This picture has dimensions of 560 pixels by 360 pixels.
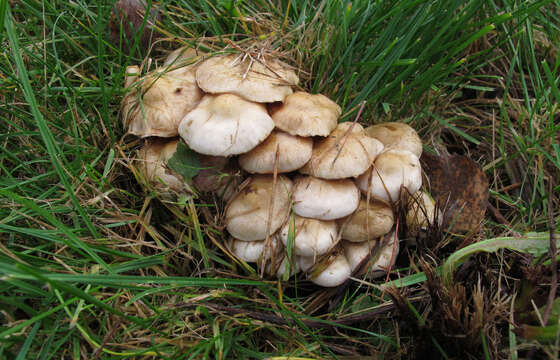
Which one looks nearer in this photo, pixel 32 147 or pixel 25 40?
pixel 32 147

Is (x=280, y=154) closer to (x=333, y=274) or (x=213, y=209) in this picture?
(x=213, y=209)

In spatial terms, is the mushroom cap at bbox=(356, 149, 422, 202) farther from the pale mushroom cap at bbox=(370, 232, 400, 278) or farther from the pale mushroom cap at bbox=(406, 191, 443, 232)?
the pale mushroom cap at bbox=(370, 232, 400, 278)

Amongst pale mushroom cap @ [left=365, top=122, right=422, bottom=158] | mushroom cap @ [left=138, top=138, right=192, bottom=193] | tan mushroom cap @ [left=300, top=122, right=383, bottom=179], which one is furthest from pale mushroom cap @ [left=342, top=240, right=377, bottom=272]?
mushroom cap @ [left=138, top=138, right=192, bottom=193]

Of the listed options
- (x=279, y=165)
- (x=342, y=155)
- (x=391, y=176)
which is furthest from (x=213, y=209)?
(x=391, y=176)

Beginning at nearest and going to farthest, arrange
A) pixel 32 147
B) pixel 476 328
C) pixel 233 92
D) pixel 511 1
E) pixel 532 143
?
pixel 476 328 < pixel 233 92 < pixel 32 147 < pixel 532 143 < pixel 511 1

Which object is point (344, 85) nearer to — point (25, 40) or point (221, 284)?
point (221, 284)

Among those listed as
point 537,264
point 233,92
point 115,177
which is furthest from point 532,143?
point 115,177
